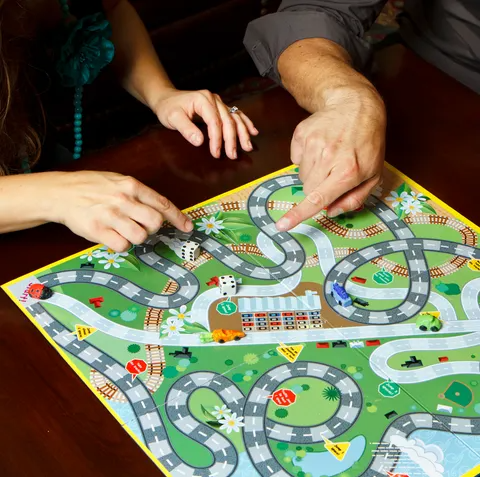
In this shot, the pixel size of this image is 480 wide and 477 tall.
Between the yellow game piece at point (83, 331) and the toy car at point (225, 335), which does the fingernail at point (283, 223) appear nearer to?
the toy car at point (225, 335)

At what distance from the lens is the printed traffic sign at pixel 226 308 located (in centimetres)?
108

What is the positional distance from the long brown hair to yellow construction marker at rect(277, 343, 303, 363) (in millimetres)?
641

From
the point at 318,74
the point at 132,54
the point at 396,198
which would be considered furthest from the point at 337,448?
the point at 132,54

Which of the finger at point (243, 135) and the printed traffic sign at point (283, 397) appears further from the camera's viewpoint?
the finger at point (243, 135)

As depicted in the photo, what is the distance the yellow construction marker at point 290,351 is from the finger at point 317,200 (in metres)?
0.25

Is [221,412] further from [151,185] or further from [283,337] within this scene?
[151,185]

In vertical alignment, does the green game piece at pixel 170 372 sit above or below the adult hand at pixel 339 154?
below

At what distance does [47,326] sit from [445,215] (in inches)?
27.8

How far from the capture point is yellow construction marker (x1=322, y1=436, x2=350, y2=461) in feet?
2.94

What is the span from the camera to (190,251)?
3.77ft

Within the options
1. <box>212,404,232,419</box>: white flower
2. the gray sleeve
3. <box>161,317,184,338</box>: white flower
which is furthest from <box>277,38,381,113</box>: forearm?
<box>212,404,232,419</box>: white flower

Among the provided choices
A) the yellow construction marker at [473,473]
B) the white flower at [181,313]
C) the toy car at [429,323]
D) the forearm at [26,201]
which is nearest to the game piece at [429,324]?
the toy car at [429,323]

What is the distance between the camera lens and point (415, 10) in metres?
1.78

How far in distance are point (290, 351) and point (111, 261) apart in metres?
0.33
